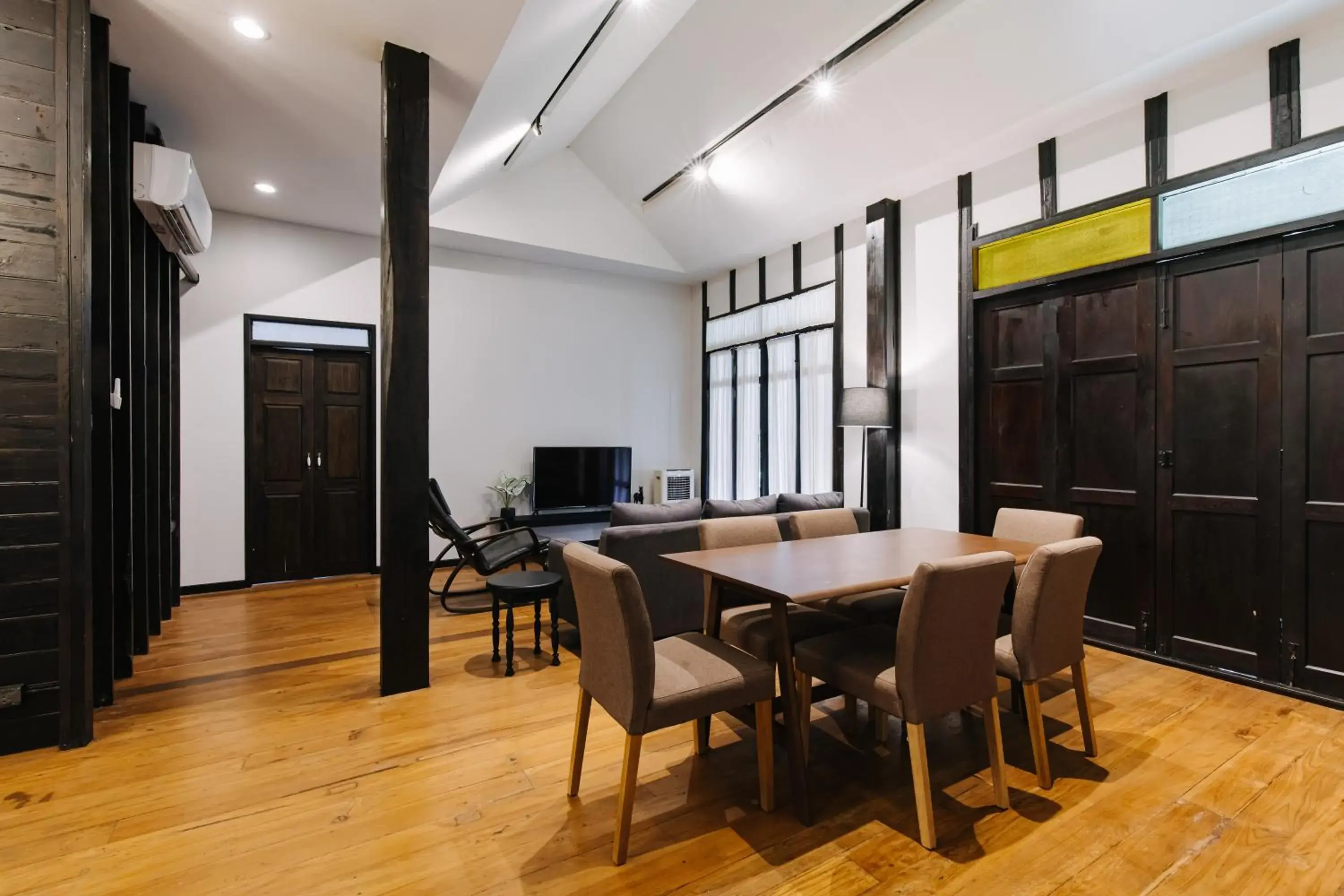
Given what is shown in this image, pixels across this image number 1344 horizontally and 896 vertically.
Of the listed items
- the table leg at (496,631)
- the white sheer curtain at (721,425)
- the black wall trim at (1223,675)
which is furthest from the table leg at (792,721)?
the white sheer curtain at (721,425)

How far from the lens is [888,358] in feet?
16.2

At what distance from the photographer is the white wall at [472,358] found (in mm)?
5020

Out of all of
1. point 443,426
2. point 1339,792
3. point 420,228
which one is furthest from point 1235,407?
point 443,426

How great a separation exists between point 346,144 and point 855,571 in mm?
4110

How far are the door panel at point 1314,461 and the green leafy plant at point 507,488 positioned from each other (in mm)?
5853

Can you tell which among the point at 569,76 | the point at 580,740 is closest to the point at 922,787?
the point at 580,740

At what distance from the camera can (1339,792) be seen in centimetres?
214

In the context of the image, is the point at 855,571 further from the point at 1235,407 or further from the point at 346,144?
the point at 346,144

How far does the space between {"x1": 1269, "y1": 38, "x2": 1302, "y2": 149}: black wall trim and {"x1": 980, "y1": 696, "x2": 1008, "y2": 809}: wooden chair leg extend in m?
3.24

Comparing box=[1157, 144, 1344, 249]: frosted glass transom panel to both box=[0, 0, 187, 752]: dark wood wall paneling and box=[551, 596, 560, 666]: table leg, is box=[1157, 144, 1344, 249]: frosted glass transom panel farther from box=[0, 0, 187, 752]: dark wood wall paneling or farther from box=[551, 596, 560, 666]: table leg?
box=[0, 0, 187, 752]: dark wood wall paneling

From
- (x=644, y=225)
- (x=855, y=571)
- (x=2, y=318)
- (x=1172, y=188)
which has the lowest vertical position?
(x=855, y=571)

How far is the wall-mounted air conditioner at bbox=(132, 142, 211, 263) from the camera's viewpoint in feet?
10.5

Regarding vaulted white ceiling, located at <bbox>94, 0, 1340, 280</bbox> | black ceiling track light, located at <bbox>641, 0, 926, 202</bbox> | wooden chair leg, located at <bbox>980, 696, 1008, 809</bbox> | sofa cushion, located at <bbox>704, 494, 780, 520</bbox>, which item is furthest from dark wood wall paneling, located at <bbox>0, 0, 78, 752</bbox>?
black ceiling track light, located at <bbox>641, 0, 926, 202</bbox>

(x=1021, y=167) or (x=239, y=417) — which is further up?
(x=1021, y=167)
